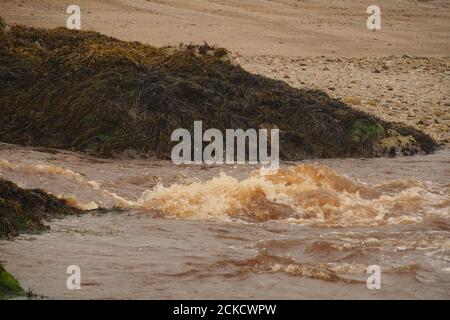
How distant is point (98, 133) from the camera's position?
11305mm

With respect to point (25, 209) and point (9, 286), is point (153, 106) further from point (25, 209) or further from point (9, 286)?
point (9, 286)

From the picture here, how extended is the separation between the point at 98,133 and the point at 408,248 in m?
5.29

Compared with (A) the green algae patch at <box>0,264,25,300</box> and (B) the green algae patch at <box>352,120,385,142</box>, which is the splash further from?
(A) the green algae patch at <box>0,264,25,300</box>

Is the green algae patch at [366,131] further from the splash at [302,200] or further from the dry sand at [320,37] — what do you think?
the splash at [302,200]

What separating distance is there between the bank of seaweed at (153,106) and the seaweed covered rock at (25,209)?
2869 mm

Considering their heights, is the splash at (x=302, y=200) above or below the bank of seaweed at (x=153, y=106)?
below

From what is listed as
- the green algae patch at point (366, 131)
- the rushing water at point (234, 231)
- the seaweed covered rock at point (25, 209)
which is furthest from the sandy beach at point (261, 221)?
the green algae patch at point (366, 131)

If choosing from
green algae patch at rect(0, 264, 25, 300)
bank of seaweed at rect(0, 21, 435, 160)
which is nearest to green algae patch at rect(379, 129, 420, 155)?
bank of seaweed at rect(0, 21, 435, 160)

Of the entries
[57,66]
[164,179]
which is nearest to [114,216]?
[164,179]

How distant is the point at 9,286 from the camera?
561cm

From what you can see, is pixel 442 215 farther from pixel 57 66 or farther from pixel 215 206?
pixel 57 66

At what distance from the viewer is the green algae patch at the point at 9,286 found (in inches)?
218

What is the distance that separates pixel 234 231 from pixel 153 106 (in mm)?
4074

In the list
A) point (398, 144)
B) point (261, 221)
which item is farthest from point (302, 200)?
point (398, 144)
